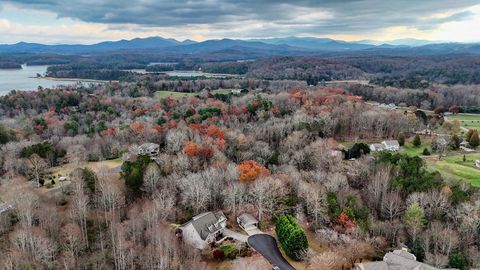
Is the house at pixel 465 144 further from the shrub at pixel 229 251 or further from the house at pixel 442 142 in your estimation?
the shrub at pixel 229 251

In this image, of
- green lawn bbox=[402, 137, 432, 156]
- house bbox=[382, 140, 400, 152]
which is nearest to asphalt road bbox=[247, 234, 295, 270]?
house bbox=[382, 140, 400, 152]

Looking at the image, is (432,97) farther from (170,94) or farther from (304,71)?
(170,94)

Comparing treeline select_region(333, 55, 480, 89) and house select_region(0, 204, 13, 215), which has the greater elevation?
treeline select_region(333, 55, 480, 89)

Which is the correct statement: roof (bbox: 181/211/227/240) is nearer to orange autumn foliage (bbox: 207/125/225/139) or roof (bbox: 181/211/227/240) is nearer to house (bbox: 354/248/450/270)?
house (bbox: 354/248/450/270)

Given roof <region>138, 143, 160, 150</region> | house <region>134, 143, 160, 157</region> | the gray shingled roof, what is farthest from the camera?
roof <region>138, 143, 160, 150</region>

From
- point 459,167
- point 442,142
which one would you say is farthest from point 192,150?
point 442,142

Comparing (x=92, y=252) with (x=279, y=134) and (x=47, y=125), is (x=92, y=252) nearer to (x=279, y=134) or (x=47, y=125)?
(x=279, y=134)
